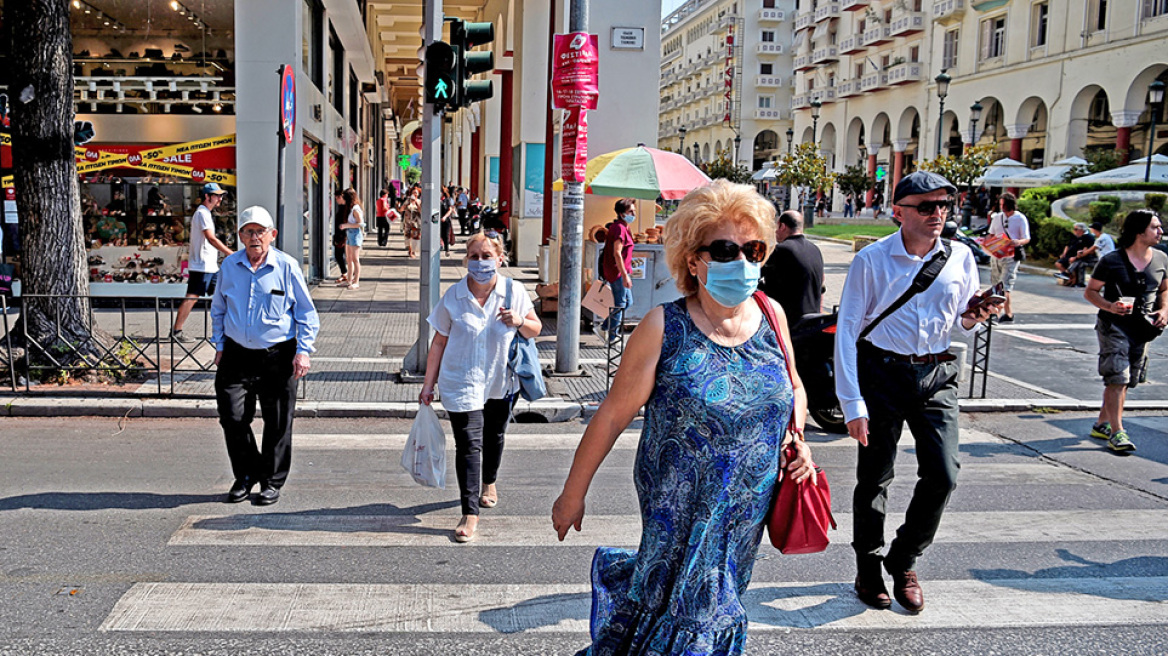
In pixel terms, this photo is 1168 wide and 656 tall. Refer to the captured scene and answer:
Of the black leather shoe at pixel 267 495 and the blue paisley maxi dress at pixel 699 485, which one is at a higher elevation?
the blue paisley maxi dress at pixel 699 485

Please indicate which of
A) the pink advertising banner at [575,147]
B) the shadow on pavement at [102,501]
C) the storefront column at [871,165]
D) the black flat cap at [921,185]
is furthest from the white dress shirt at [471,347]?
the storefront column at [871,165]

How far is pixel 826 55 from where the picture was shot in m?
74.3

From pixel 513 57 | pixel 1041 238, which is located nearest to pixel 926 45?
pixel 1041 238

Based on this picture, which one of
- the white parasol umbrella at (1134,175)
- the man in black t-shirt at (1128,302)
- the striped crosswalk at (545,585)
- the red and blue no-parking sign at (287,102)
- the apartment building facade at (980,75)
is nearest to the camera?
the striped crosswalk at (545,585)

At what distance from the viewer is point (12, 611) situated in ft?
14.4

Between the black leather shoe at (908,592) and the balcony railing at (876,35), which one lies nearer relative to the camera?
the black leather shoe at (908,592)

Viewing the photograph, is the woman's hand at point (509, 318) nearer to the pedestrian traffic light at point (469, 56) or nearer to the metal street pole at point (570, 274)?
the metal street pole at point (570, 274)

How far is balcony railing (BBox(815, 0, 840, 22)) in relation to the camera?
242 feet

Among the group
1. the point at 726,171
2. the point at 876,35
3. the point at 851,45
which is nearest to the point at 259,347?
the point at 876,35

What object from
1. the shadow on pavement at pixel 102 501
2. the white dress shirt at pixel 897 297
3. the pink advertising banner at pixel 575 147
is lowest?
the shadow on pavement at pixel 102 501

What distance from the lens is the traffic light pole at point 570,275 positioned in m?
10.4

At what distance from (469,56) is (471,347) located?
5636 mm

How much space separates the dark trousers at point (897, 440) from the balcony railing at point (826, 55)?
72912mm

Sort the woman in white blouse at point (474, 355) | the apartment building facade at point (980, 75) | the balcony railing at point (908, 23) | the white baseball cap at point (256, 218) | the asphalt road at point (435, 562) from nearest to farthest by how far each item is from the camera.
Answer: the asphalt road at point (435, 562), the woman in white blouse at point (474, 355), the white baseball cap at point (256, 218), the apartment building facade at point (980, 75), the balcony railing at point (908, 23)
